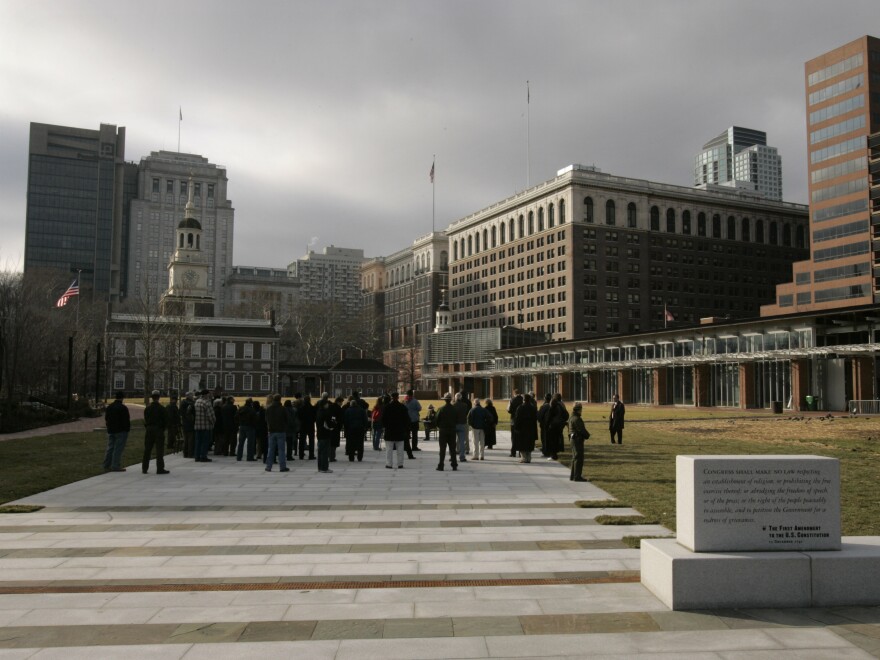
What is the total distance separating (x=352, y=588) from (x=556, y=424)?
44.7 feet

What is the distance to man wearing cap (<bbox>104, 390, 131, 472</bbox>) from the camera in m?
16.4

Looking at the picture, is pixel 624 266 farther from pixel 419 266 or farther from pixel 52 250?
pixel 52 250

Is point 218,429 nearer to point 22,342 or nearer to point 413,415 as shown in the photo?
point 413,415

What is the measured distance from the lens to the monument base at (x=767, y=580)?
6.62 meters

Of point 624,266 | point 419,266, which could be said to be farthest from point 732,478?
point 419,266

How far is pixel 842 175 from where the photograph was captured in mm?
83375

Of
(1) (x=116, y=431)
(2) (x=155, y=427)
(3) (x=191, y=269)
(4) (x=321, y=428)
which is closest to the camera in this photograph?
(2) (x=155, y=427)

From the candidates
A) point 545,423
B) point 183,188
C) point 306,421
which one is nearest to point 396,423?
point 306,421

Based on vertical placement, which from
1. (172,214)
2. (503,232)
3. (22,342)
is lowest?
(22,342)

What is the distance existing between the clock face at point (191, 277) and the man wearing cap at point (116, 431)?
95.3m

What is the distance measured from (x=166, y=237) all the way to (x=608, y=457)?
176541mm

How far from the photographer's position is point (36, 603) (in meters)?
6.80

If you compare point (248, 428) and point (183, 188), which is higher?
point (183, 188)

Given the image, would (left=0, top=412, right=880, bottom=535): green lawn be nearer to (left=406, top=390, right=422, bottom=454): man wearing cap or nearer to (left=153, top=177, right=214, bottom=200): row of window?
(left=406, top=390, right=422, bottom=454): man wearing cap
